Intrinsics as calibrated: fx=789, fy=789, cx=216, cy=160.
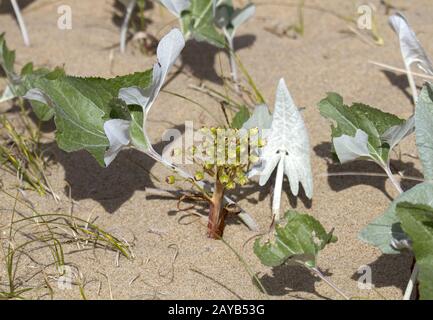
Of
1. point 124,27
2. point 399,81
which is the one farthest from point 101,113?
point 399,81

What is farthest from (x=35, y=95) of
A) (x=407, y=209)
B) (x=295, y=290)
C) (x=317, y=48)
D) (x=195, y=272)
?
(x=317, y=48)

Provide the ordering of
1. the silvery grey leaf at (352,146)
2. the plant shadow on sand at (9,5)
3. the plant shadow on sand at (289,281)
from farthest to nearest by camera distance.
Result: 1. the plant shadow on sand at (9,5)
2. the silvery grey leaf at (352,146)
3. the plant shadow on sand at (289,281)

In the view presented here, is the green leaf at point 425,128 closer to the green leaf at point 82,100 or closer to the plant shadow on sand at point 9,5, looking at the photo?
the green leaf at point 82,100

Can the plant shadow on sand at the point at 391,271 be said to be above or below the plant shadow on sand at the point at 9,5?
below

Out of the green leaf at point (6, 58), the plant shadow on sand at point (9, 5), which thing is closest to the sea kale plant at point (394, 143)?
the green leaf at point (6, 58)

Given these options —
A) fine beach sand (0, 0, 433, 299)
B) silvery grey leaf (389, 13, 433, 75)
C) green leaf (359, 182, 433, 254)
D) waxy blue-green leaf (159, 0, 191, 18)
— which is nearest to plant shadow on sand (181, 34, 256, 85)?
fine beach sand (0, 0, 433, 299)

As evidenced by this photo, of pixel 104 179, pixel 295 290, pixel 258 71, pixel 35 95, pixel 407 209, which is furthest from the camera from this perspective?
pixel 258 71

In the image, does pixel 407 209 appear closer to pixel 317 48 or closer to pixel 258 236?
pixel 258 236
